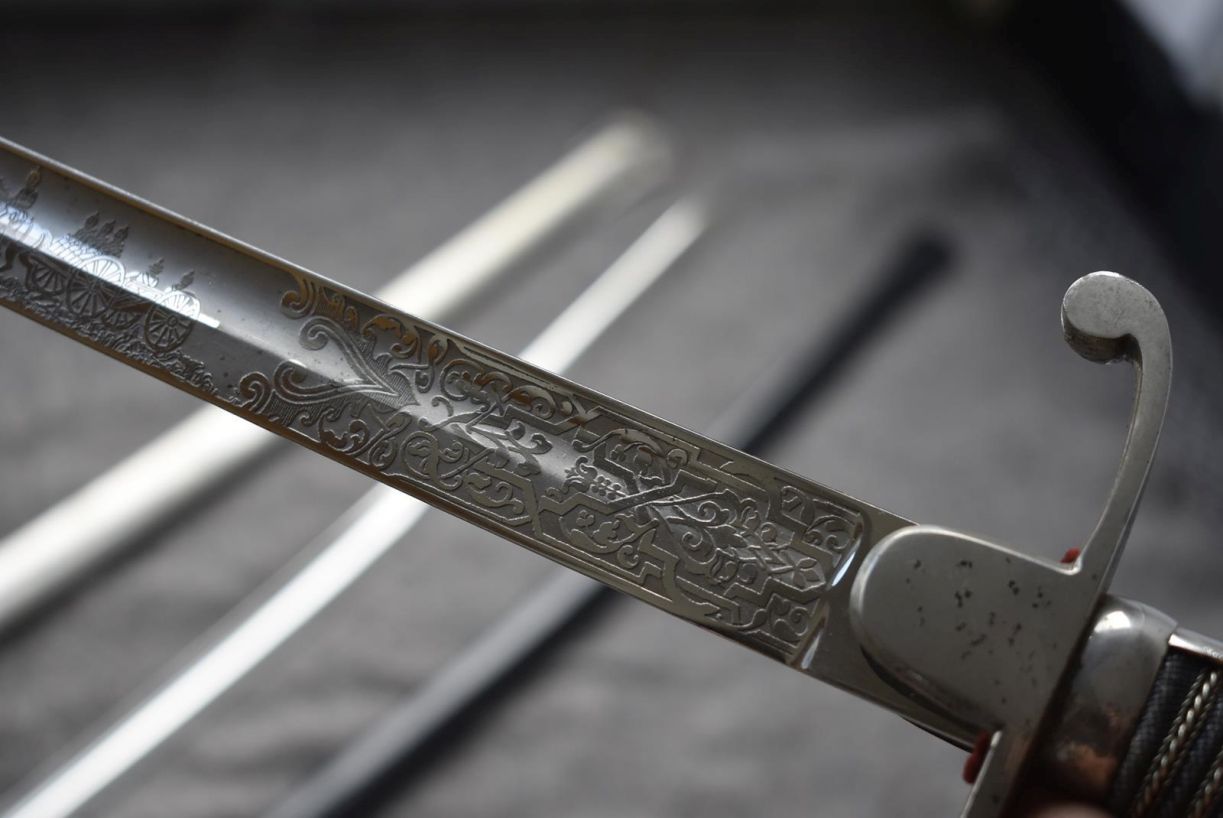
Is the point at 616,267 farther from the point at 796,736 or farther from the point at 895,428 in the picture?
the point at 796,736

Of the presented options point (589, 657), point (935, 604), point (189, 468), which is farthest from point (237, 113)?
point (935, 604)

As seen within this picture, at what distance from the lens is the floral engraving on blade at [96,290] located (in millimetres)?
594

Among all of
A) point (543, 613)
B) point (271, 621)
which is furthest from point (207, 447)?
point (543, 613)

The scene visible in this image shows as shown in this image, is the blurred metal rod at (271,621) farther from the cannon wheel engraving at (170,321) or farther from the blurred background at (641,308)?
the cannon wheel engraving at (170,321)

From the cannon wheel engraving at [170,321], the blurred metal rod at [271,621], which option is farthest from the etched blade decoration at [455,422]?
the blurred metal rod at [271,621]

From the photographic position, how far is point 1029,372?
123 centimetres

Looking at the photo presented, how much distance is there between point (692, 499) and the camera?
1.82 feet

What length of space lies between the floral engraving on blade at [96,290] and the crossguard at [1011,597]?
37cm

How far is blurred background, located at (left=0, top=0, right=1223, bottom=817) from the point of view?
3.18ft

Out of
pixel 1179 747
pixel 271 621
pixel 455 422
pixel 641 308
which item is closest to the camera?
pixel 1179 747

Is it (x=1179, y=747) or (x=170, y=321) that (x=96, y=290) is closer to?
(x=170, y=321)

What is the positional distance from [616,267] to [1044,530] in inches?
21.7

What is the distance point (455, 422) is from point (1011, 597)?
28cm

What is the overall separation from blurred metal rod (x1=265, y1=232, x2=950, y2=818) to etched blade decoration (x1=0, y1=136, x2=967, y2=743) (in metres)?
0.45
